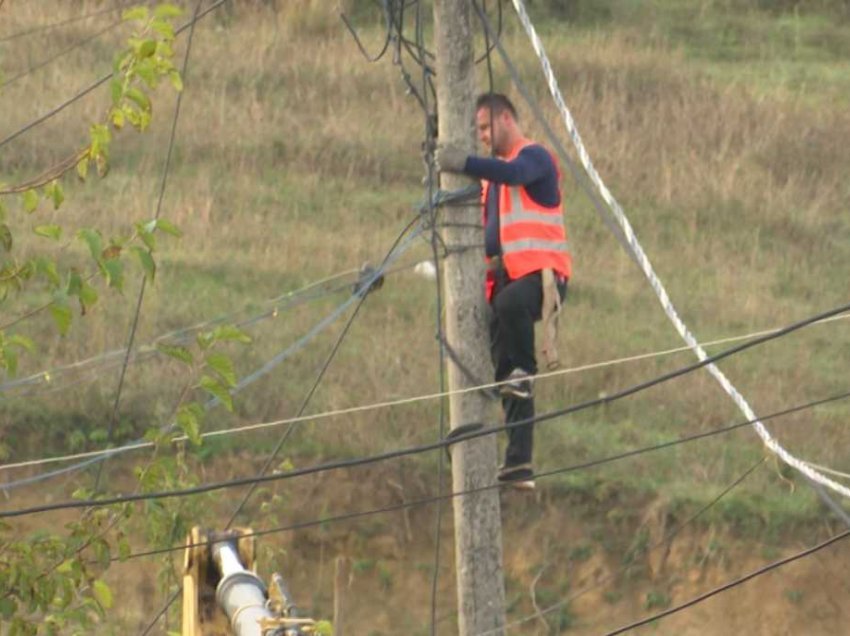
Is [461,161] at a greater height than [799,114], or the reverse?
[461,161]

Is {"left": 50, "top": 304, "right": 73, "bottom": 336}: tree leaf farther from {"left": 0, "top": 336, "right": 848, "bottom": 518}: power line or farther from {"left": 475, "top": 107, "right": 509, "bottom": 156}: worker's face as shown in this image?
{"left": 475, "top": 107, "right": 509, "bottom": 156}: worker's face

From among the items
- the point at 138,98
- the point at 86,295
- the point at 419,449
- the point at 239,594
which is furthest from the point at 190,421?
the point at 419,449

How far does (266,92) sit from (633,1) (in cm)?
479

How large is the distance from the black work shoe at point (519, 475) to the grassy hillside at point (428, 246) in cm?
365

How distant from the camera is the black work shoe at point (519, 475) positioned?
33.0ft

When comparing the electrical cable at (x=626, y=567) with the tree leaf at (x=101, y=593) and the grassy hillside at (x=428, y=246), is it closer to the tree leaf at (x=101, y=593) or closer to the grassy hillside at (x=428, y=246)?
the grassy hillside at (x=428, y=246)

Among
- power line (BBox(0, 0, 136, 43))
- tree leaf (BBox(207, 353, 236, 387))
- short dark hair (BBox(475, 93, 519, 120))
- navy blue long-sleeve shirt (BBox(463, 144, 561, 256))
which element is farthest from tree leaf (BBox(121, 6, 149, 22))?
power line (BBox(0, 0, 136, 43))

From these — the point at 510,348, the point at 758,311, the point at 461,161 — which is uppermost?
the point at 461,161

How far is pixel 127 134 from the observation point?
19.4 m

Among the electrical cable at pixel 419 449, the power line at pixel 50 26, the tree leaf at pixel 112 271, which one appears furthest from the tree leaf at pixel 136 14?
the power line at pixel 50 26

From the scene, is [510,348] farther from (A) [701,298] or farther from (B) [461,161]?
(A) [701,298]

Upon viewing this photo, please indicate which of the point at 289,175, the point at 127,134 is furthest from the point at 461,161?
the point at 127,134

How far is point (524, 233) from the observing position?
32.9 feet

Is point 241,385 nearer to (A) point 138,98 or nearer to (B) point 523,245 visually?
(B) point 523,245
